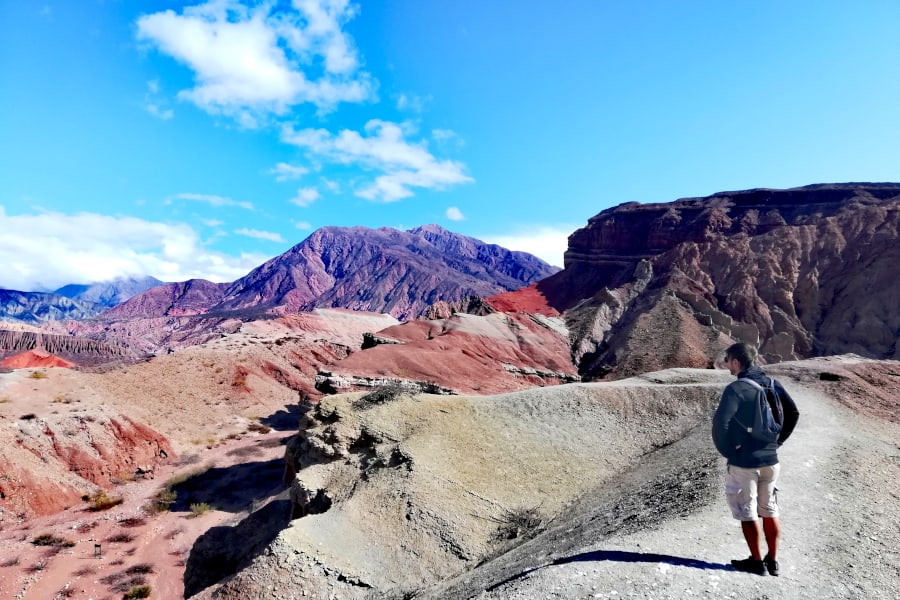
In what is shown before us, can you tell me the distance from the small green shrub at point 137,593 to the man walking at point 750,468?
49.8 feet

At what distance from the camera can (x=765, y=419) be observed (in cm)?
429

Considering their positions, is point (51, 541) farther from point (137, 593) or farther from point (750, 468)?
point (750, 468)

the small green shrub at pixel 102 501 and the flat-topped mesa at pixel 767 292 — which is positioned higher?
the flat-topped mesa at pixel 767 292

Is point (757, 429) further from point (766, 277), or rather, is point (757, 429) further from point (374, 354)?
point (766, 277)

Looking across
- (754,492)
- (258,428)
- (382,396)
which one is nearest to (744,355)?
(754,492)

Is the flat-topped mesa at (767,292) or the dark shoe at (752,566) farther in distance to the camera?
the flat-topped mesa at (767,292)

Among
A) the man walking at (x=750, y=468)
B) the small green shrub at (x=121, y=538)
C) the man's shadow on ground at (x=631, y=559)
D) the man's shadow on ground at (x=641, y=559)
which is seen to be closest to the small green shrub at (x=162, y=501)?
the small green shrub at (x=121, y=538)

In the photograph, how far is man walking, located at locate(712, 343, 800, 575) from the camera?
429cm

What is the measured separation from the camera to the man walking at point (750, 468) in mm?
4285

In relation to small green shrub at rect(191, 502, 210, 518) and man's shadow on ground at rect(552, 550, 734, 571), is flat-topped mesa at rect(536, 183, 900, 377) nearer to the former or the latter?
small green shrub at rect(191, 502, 210, 518)

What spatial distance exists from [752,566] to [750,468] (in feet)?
3.08

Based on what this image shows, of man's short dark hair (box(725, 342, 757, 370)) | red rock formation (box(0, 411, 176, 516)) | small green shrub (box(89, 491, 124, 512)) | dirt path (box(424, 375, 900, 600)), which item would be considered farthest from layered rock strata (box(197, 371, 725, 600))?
red rock formation (box(0, 411, 176, 516))

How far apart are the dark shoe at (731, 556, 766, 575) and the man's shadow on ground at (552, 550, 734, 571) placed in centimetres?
9

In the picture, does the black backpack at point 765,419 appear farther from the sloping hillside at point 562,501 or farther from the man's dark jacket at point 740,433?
the sloping hillside at point 562,501
